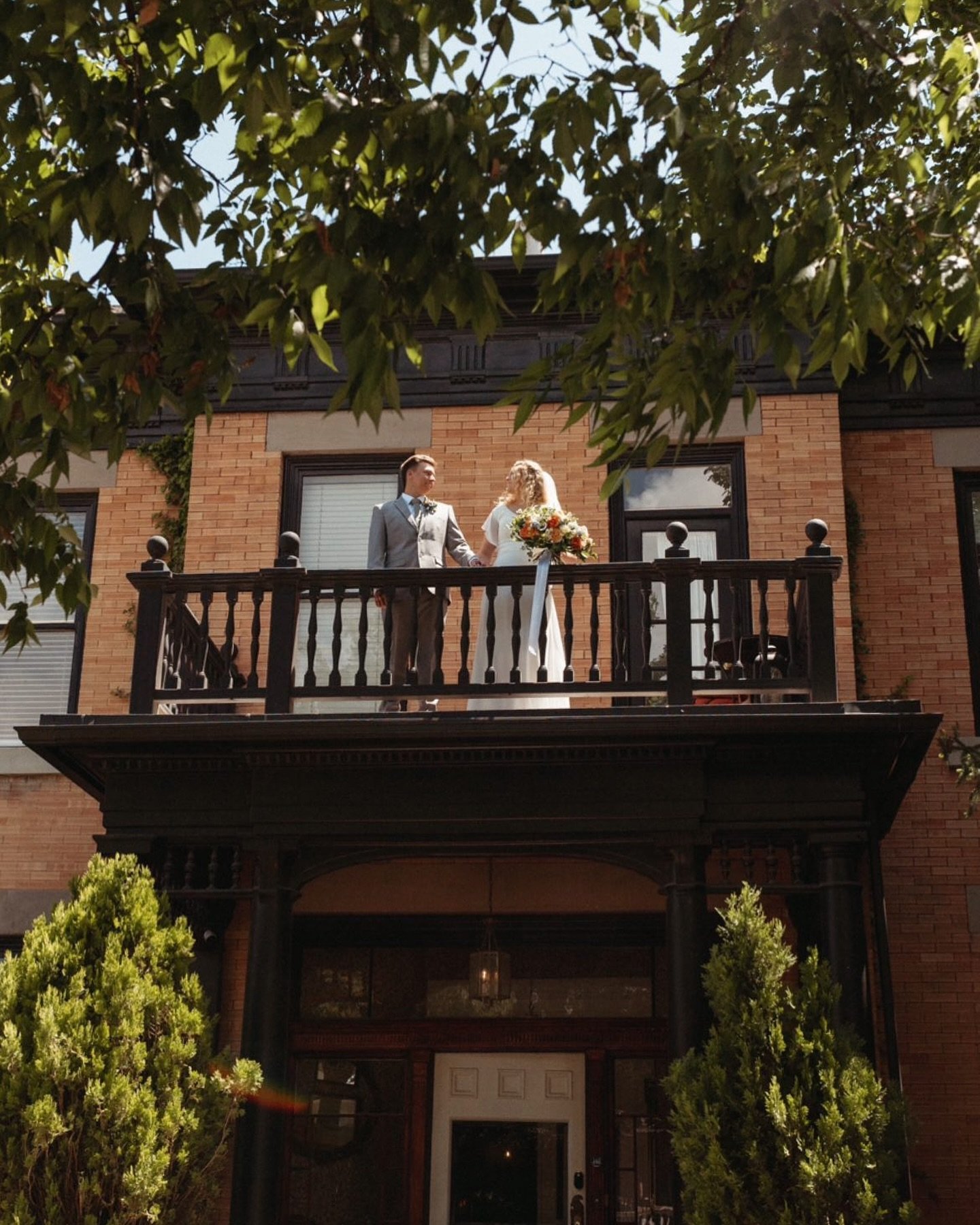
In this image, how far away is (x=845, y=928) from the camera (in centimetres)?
912

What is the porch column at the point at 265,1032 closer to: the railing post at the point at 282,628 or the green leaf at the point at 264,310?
the railing post at the point at 282,628

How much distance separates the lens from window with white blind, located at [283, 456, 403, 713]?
12.3 metres

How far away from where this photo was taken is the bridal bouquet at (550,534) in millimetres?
10070

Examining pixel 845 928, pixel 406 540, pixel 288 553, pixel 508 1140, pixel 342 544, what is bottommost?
pixel 508 1140

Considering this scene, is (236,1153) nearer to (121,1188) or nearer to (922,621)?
(121,1188)

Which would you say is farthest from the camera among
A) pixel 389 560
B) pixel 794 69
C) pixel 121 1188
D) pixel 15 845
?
pixel 15 845

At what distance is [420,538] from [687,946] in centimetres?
339

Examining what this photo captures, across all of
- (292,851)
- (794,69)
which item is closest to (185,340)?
(794,69)

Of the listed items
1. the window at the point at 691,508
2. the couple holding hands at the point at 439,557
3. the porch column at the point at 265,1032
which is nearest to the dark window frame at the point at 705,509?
the window at the point at 691,508

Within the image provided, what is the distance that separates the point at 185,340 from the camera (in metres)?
6.89

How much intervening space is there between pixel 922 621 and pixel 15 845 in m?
6.92

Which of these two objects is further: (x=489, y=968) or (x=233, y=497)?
(x=233, y=497)

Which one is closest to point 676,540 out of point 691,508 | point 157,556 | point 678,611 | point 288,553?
point 678,611

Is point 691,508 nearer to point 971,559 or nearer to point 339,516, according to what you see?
point 971,559
